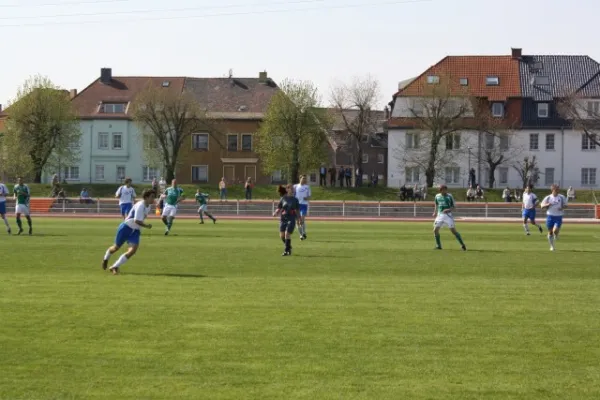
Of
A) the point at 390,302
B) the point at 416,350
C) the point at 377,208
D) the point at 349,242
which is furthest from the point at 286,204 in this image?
the point at 377,208

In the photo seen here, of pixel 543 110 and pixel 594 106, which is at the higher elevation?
pixel 594 106

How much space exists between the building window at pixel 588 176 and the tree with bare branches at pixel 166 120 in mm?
33215

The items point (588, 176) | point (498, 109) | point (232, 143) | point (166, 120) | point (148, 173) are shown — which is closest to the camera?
point (166, 120)

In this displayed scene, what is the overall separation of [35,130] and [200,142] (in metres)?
16.7

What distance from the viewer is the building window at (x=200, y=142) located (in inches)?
3721

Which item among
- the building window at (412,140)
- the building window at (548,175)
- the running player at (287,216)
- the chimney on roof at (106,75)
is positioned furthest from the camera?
the chimney on roof at (106,75)

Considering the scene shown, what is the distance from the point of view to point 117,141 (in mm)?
94438

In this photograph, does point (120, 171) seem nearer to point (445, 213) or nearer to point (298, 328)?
point (445, 213)

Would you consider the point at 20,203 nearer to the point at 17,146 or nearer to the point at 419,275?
the point at 419,275

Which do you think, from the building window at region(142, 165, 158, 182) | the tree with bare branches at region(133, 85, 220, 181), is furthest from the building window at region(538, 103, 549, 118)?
the building window at region(142, 165, 158, 182)

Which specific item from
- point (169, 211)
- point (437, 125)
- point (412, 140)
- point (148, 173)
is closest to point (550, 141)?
point (412, 140)

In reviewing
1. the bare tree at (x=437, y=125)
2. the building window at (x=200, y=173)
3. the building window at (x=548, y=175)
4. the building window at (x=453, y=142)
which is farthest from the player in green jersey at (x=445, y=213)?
the building window at (x=200, y=173)

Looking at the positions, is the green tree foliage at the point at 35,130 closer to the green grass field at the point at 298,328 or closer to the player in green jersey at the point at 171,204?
the player in green jersey at the point at 171,204

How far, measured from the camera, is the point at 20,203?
110 ft
